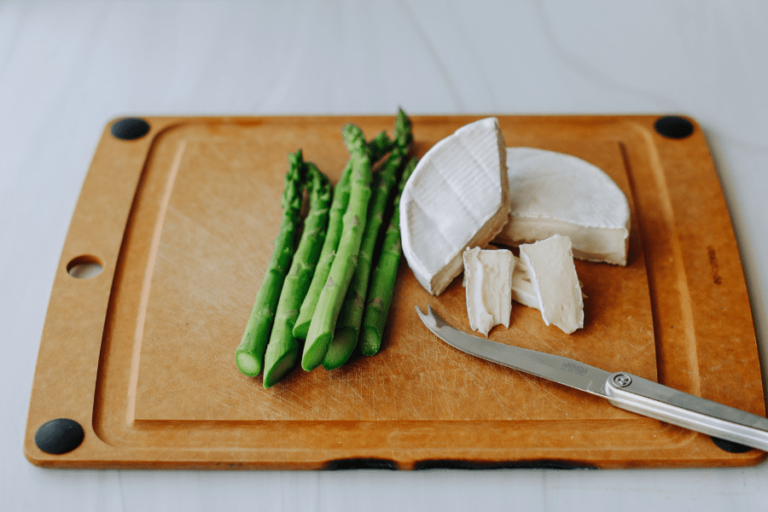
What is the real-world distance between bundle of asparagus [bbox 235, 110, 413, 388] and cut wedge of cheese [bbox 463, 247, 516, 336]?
329mm

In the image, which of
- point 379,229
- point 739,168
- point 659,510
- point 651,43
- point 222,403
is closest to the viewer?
point 659,510

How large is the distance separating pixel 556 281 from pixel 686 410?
663 millimetres

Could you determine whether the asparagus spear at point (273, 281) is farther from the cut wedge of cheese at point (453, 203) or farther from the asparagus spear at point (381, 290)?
the cut wedge of cheese at point (453, 203)

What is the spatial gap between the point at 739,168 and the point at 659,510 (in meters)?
1.88

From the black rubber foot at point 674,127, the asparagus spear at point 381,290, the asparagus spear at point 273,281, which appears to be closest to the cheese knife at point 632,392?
the asparagus spear at point 381,290

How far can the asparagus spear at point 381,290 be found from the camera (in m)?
2.57

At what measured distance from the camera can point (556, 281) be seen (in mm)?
2623

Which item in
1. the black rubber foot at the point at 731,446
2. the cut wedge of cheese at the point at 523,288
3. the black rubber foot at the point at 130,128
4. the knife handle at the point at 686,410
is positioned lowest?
the black rubber foot at the point at 731,446

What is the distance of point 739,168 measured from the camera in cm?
332

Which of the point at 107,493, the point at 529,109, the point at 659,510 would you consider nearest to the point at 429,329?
the point at 659,510

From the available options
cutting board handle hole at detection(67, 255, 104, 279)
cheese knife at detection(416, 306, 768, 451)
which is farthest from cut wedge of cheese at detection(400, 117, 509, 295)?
cutting board handle hole at detection(67, 255, 104, 279)

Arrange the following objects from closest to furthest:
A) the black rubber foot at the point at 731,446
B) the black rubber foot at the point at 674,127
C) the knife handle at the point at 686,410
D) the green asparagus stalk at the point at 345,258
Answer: the knife handle at the point at 686,410
the black rubber foot at the point at 731,446
the green asparagus stalk at the point at 345,258
the black rubber foot at the point at 674,127

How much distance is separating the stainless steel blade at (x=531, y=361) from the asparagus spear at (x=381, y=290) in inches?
8.1

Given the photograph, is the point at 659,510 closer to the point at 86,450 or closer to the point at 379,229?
the point at 379,229
